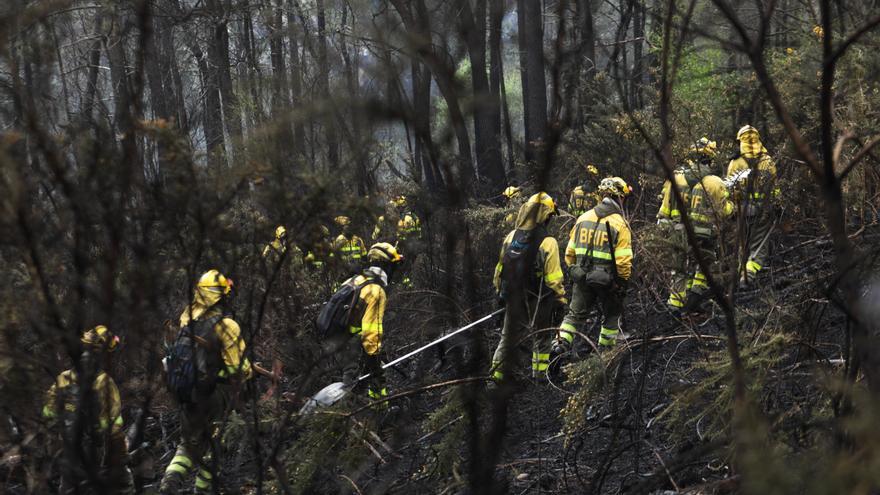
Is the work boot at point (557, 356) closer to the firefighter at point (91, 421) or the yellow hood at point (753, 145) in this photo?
the yellow hood at point (753, 145)

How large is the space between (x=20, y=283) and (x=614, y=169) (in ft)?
35.0

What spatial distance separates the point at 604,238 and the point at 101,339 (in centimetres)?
634

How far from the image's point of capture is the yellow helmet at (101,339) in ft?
7.45

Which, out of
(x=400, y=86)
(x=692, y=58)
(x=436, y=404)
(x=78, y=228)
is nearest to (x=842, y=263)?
(x=400, y=86)

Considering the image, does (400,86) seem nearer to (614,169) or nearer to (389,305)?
(389,305)

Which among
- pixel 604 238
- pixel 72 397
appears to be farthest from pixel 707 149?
pixel 72 397

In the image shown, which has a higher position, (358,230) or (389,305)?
(358,230)

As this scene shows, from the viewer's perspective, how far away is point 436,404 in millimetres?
8352

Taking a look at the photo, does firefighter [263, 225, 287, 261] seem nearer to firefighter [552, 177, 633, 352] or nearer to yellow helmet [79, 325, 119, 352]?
yellow helmet [79, 325, 119, 352]

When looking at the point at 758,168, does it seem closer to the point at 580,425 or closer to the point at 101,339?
the point at 580,425

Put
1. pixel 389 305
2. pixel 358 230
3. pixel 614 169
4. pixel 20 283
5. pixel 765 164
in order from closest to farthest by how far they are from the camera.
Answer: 1. pixel 20 283
2. pixel 358 230
3. pixel 765 164
4. pixel 389 305
5. pixel 614 169

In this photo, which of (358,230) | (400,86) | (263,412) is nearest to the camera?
(400,86)

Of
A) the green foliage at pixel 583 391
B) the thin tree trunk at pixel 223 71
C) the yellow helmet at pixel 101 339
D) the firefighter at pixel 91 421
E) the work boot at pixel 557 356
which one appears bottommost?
the work boot at pixel 557 356

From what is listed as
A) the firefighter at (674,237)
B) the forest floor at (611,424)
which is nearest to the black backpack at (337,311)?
the forest floor at (611,424)
